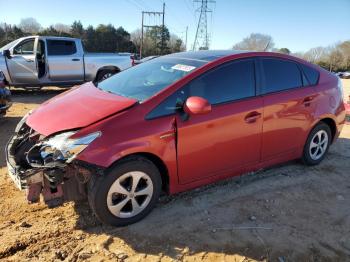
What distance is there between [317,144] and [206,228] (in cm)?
251

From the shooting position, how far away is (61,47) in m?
11.7

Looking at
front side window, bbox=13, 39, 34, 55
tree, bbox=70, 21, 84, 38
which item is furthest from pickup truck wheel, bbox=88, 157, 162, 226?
tree, bbox=70, 21, 84, 38

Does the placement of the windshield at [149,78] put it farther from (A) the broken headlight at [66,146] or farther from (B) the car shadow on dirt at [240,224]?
(B) the car shadow on dirt at [240,224]

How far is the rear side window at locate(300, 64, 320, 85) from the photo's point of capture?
4.96m

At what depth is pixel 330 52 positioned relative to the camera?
4988 cm

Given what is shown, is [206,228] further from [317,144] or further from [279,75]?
[317,144]

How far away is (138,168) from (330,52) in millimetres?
52548

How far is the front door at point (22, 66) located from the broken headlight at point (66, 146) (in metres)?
8.61

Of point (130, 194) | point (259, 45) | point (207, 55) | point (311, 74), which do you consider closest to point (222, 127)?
point (207, 55)

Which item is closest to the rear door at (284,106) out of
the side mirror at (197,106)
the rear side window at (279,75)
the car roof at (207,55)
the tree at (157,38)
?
the rear side window at (279,75)

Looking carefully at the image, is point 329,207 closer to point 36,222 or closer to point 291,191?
point 291,191

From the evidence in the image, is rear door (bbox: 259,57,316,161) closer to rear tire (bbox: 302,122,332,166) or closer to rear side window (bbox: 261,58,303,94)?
rear side window (bbox: 261,58,303,94)

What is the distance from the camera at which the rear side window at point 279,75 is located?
4.44 m

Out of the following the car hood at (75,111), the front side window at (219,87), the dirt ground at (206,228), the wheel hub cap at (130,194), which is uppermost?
the front side window at (219,87)
